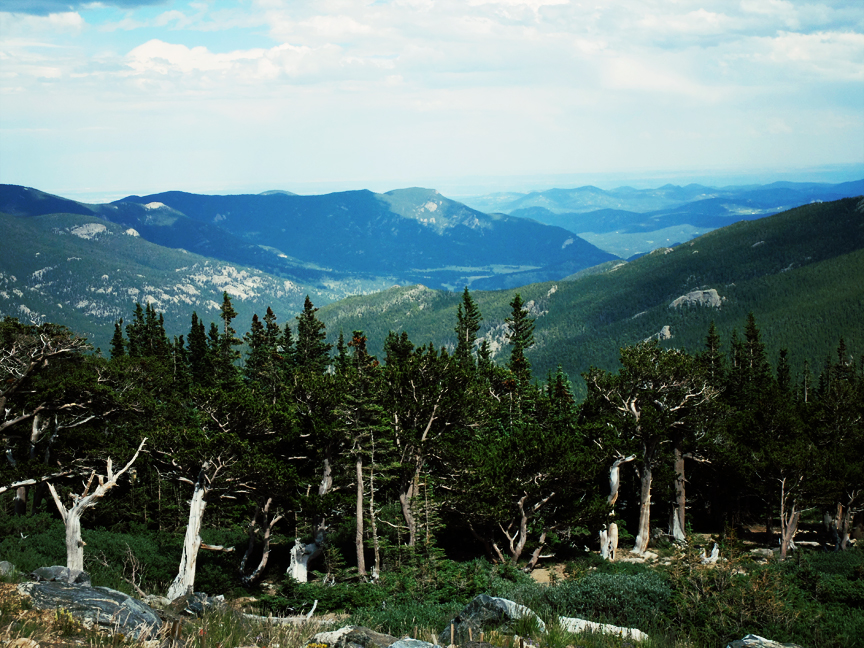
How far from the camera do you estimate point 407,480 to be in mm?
31656

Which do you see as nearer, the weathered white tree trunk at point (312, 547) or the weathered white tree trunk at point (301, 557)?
the weathered white tree trunk at point (301, 557)

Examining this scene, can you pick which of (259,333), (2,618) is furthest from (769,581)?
(259,333)

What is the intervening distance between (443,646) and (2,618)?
8.58 metres

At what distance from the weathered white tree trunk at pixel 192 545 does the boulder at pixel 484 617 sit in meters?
15.9

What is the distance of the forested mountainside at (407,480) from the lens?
74.2 feet

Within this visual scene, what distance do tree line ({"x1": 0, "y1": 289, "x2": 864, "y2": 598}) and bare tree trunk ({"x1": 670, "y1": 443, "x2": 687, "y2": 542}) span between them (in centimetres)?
12

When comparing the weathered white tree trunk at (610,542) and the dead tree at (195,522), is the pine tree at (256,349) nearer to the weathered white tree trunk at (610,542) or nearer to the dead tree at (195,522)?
the dead tree at (195,522)

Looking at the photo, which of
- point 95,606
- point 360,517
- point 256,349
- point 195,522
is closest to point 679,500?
point 360,517

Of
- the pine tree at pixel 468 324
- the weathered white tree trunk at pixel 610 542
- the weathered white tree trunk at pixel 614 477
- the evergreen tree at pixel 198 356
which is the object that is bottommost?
the weathered white tree trunk at pixel 610 542

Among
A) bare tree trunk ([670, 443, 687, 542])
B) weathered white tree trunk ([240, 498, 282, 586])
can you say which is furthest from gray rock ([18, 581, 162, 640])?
bare tree trunk ([670, 443, 687, 542])

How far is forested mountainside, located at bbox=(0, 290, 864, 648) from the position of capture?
22.6 metres

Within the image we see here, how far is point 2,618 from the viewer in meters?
11.5

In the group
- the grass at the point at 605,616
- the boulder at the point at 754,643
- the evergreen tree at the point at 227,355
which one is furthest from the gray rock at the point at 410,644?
the evergreen tree at the point at 227,355

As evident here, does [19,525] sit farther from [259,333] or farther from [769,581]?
[259,333]
